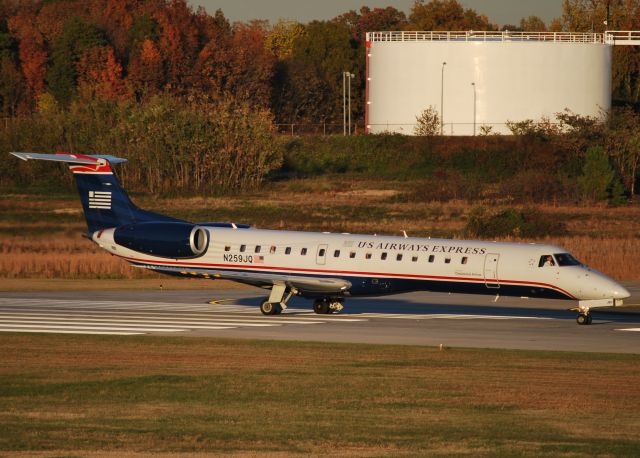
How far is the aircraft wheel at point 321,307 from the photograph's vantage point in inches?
1342

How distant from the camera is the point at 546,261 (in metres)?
30.6

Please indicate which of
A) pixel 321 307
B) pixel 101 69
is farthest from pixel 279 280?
pixel 101 69

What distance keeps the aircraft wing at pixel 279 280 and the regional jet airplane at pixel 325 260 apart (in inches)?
1.1

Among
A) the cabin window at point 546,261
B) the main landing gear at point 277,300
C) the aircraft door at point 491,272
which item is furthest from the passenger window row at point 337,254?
the cabin window at point 546,261

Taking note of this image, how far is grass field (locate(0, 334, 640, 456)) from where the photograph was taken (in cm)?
1575

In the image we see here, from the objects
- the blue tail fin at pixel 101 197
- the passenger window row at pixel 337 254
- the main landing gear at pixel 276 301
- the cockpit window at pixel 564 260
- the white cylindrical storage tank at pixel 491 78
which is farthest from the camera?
the white cylindrical storage tank at pixel 491 78

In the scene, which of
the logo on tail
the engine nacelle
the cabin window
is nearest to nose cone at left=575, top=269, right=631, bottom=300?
the cabin window

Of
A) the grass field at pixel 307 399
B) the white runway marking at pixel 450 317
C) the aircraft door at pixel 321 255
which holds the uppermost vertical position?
the aircraft door at pixel 321 255

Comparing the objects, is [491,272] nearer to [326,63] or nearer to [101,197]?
[101,197]

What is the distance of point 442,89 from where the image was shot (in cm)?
9144

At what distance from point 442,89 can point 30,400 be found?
246ft

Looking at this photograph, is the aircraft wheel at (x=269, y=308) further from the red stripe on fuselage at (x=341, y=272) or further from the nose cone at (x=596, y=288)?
the nose cone at (x=596, y=288)

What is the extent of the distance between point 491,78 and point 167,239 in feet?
198

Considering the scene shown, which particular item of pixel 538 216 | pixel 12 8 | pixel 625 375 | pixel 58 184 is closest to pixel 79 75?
pixel 12 8
